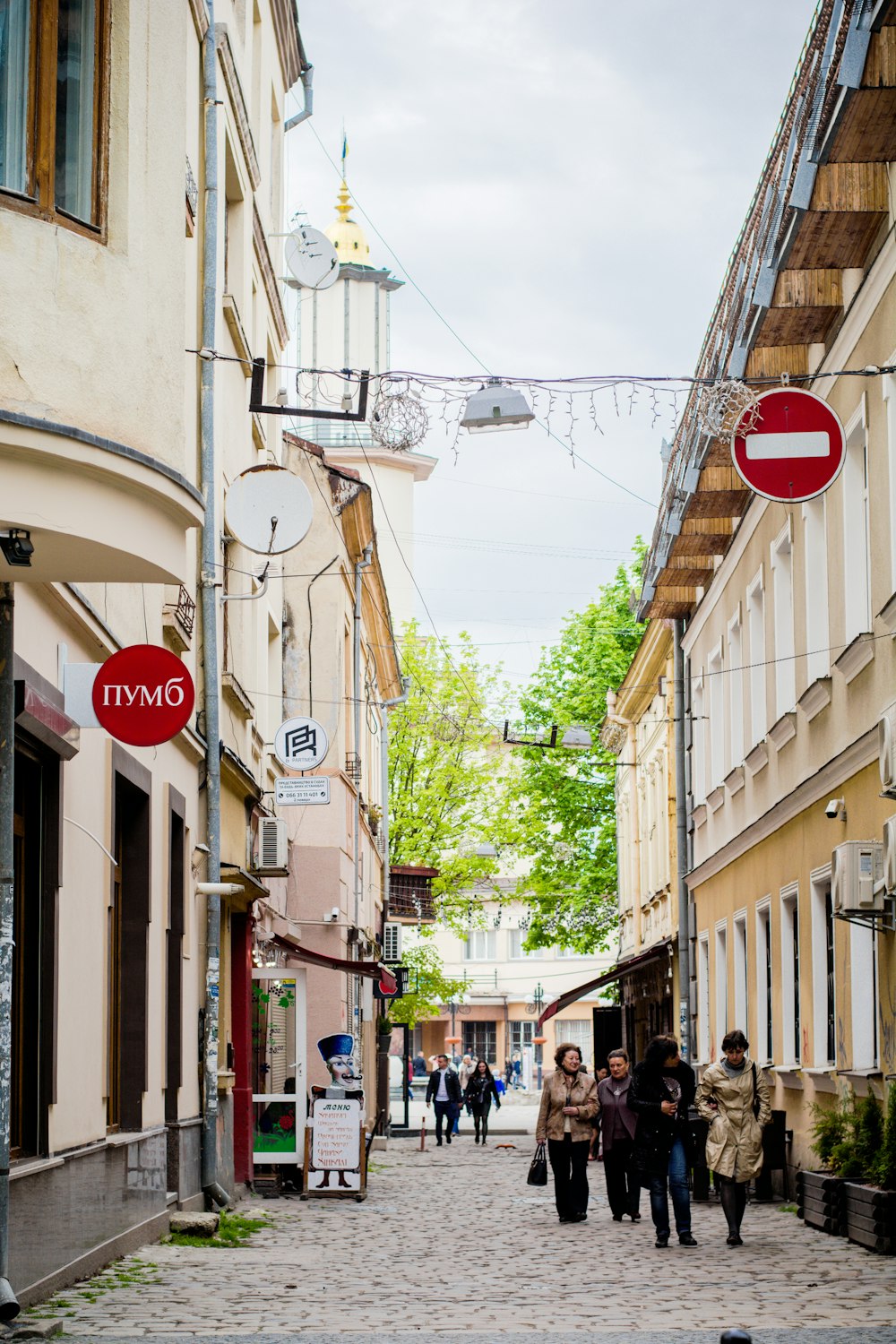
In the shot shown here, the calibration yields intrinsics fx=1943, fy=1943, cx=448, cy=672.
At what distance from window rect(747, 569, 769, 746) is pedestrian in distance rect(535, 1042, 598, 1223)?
5.53 m

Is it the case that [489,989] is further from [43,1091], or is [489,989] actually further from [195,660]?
[43,1091]

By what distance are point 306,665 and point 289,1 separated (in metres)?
9.29

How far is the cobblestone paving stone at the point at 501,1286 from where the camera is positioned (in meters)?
9.62

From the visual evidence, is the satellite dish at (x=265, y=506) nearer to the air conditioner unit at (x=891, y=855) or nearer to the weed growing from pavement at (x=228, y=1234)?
the weed growing from pavement at (x=228, y=1234)

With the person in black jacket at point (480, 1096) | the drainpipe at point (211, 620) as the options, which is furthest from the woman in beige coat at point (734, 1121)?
the person in black jacket at point (480, 1096)

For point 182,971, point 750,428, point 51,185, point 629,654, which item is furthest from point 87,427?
point 629,654

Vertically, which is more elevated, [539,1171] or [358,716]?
[358,716]

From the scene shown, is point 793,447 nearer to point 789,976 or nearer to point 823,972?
point 823,972

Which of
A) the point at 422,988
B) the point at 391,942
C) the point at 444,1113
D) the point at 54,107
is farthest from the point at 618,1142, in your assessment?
the point at 422,988

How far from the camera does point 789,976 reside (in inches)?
773

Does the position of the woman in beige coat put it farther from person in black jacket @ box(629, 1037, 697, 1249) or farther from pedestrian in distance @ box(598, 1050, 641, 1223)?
pedestrian in distance @ box(598, 1050, 641, 1223)

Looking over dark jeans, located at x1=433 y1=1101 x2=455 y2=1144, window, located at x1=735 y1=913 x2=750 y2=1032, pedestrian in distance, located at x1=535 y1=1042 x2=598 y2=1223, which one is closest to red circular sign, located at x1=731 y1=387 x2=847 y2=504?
pedestrian in distance, located at x1=535 y1=1042 x2=598 y2=1223

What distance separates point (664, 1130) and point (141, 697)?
20.9 feet

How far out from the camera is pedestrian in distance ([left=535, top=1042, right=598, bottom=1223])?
55.2 feet
